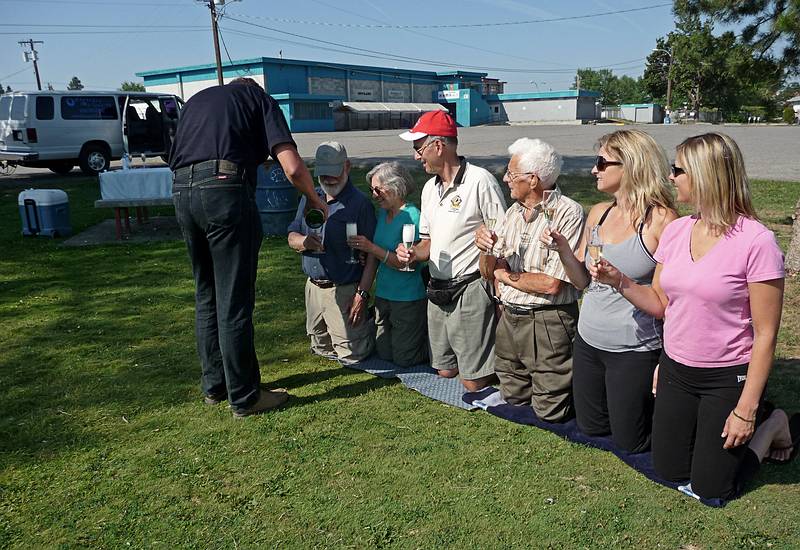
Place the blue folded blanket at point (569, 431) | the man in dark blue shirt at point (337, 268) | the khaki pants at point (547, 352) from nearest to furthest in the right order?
the blue folded blanket at point (569, 431), the khaki pants at point (547, 352), the man in dark blue shirt at point (337, 268)

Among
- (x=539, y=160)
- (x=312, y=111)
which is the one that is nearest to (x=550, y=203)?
(x=539, y=160)

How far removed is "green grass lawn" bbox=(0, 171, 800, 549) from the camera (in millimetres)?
2682

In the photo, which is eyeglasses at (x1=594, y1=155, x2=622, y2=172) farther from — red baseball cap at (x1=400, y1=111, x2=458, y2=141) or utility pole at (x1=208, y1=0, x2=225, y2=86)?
utility pole at (x1=208, y1=0, x2=225, y2=86)

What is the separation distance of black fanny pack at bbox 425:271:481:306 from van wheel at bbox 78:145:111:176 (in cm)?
1536

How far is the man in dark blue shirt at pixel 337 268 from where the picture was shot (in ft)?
14.0

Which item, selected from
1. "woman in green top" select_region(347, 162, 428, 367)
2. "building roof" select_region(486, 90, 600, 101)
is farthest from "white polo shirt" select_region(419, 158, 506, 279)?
"building roof" select_region(486, 90, 600, 101)

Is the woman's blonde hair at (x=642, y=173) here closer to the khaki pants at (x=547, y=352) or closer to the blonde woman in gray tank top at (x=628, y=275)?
the blonde woman in gray tank top at (x=628, y=275)

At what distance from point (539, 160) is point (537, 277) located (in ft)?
2.01

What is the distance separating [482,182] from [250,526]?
2.25 m

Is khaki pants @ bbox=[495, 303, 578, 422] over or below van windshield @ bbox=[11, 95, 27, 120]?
below

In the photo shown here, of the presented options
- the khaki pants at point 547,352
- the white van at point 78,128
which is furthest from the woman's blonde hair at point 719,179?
the white van at point 78,128

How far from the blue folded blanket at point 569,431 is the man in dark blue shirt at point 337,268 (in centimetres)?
101

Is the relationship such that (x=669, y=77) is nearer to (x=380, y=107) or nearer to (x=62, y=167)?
(x=380, y=107)

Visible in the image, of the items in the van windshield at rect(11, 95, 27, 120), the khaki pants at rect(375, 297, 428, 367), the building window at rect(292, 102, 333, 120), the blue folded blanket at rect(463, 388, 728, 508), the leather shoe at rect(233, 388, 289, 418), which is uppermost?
the building window at rect(292, 102, 333, 120)
